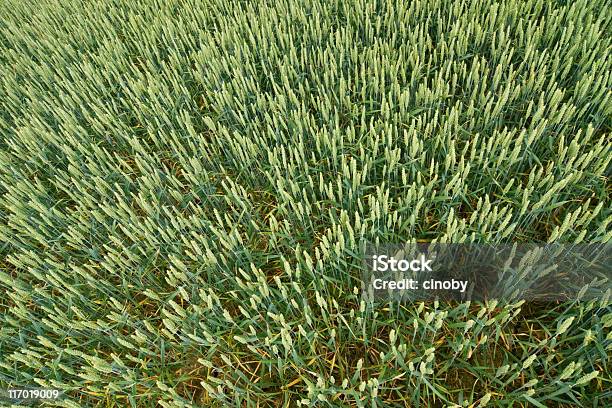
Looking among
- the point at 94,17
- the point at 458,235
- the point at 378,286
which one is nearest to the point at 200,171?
the point at 378,286

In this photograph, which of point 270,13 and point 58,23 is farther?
point 58,23

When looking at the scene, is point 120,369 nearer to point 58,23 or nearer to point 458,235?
point 458,235

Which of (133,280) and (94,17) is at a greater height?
(94,17)

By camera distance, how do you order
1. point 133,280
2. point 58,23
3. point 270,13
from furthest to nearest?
point 58,23 < point 270,13 < point 133,280

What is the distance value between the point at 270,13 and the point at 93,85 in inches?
35.2

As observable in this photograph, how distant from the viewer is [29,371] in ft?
4.26

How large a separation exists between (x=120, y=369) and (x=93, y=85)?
1.39 m

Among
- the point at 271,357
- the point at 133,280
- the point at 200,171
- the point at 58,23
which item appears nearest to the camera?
the point at 271,357

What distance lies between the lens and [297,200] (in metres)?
1.44

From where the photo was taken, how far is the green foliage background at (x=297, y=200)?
1120 mm

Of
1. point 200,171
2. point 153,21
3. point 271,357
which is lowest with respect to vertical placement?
point 271,357

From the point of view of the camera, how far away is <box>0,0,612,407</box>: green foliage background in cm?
112

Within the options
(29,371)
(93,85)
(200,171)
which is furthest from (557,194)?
(93,85)

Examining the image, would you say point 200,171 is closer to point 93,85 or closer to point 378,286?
point 378,286
